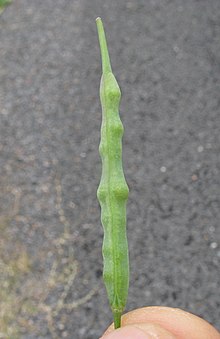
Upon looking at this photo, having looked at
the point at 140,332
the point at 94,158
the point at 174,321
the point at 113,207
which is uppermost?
the point at 113,207

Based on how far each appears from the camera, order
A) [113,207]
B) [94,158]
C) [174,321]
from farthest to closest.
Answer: [94,158]
[174,321]
[113,207]

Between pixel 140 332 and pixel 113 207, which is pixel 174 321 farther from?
pixel 113 207

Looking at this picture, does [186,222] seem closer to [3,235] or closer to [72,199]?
[72,199]

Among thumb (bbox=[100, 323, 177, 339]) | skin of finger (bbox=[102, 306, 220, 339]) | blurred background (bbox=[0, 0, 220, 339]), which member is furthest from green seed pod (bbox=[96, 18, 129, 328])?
blurred background (bbox=[0, 0, 220, 339])

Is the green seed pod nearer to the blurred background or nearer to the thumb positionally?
the thumb

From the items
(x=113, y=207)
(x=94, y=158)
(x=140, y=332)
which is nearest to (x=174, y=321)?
(x=140, y=332)

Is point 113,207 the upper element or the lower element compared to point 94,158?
upper

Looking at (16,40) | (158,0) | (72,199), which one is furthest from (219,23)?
(72,199)
